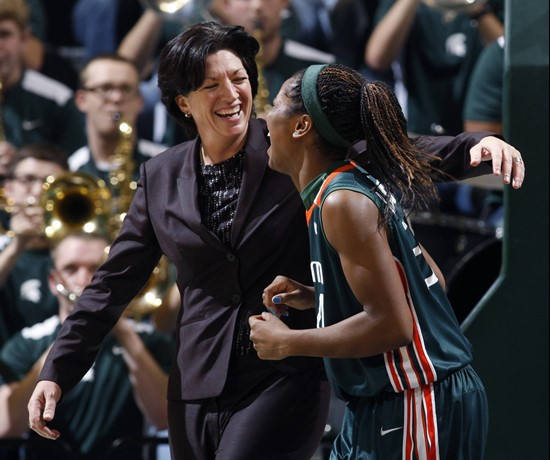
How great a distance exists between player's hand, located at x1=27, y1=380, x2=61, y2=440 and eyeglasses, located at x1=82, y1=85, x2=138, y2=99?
351 centimetres

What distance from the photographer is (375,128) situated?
8.94 feet

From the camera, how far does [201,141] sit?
339 cm

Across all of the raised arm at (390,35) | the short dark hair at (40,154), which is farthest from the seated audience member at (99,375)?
the raised arm at (390,35)

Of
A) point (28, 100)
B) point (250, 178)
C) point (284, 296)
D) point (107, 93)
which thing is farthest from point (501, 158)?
point (28, 100)

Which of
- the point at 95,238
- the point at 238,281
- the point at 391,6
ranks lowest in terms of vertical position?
the point at 95,238

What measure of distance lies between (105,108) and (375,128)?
13.1ft

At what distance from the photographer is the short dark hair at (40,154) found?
6266 mm

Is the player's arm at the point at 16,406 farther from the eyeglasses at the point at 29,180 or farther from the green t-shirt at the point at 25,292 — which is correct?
the eyeglasses at the point at 29,180

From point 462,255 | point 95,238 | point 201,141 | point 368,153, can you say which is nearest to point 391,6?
point 462,255

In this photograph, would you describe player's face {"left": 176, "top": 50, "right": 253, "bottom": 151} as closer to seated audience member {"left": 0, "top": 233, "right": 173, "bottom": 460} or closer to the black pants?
the black pants

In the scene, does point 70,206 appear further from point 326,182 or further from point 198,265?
point 326,182

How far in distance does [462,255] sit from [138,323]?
71.3 inches

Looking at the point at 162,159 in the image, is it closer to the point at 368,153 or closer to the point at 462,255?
the point at 368,153

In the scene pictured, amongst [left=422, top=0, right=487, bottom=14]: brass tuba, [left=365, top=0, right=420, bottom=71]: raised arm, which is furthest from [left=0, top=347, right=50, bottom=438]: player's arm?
[left=422, top=0, right=487, bottom=14]: brass tuba
